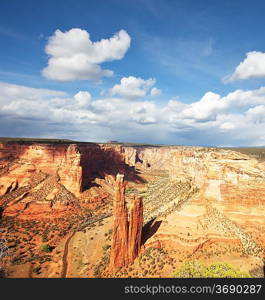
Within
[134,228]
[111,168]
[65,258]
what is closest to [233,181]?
[134,228]

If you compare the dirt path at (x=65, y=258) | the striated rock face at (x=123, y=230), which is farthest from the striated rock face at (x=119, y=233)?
the dirt path at (x=65, y=258)

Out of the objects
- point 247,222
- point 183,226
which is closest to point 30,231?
point 183,226

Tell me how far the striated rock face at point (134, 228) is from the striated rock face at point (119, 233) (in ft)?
2.66

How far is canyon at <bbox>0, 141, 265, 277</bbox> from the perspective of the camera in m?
36.6

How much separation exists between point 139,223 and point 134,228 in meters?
1.16

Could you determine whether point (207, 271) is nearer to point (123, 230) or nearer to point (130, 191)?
point (123, 230)

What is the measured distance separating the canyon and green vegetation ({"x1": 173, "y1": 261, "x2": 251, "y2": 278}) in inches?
38.2

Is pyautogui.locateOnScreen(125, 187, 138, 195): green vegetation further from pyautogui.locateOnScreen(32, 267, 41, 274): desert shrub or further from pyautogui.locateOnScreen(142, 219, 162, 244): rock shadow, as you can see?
pyautogui.locateOnScreen(32, 267, 41, 274): desert shrub

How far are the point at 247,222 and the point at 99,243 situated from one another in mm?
31003

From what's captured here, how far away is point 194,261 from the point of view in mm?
35500

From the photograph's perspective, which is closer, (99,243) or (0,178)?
(99,243)

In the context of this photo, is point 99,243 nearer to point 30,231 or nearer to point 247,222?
point 30,231

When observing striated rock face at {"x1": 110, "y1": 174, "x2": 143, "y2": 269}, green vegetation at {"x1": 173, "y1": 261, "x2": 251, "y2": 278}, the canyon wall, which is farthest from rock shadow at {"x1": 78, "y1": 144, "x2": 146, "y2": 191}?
green vegetation at {"x1": 173, "y1": 261, "x2": 251, "y2": 278}

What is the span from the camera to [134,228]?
3697cm
